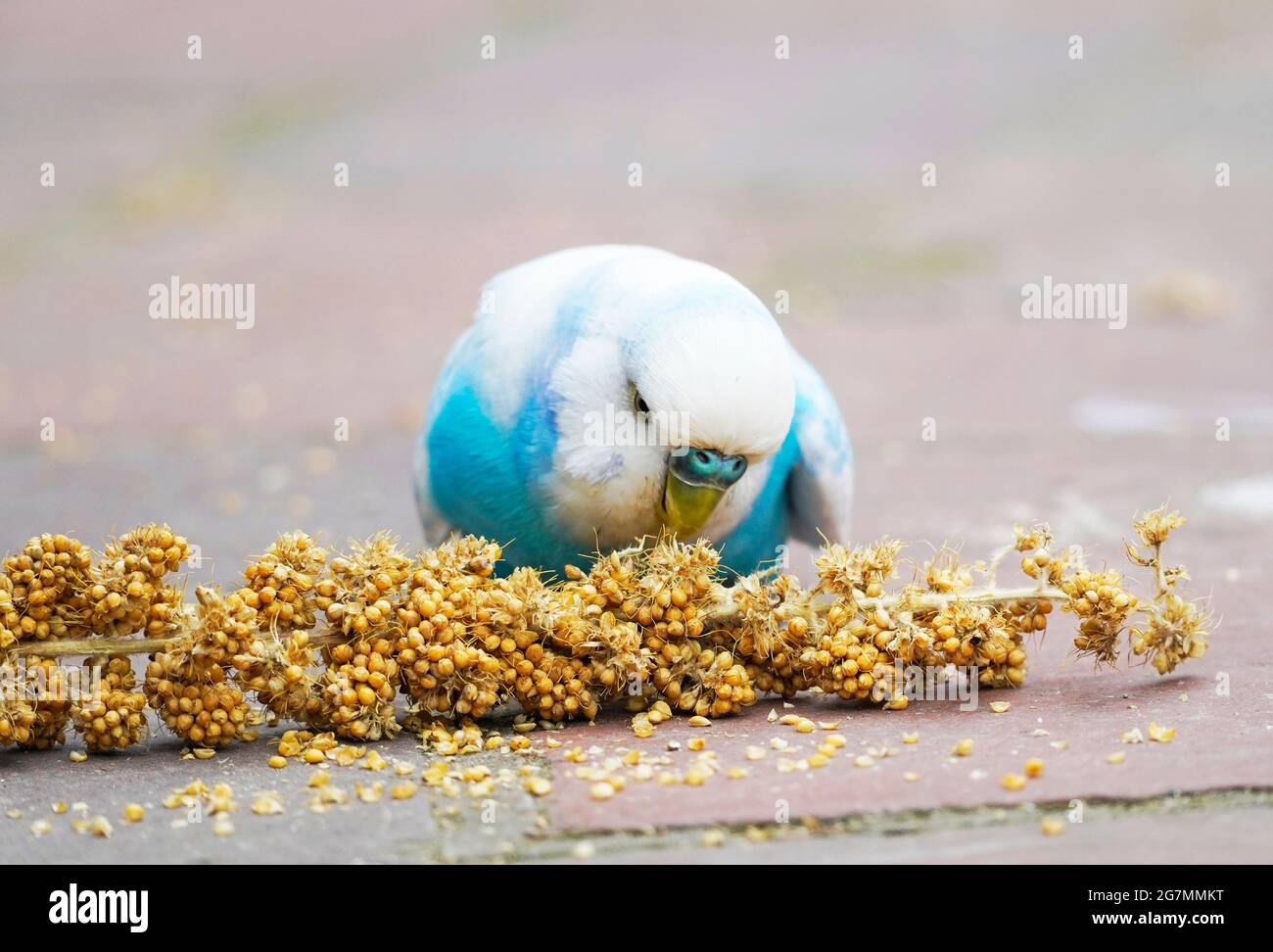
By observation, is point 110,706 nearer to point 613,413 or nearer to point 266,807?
point 266,807

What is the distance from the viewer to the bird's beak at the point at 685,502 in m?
3.29

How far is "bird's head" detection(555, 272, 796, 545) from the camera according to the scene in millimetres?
3121

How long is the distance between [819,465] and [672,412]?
1050 millimetres

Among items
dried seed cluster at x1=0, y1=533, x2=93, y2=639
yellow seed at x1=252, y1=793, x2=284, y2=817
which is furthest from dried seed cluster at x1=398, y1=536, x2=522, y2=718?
dried seed cluster at x1=0, y1=533, x2=93, y2=639

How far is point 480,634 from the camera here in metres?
3.14

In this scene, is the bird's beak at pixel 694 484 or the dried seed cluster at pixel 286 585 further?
the bird's beak at pixel 694 484

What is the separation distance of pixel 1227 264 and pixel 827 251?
2.74m

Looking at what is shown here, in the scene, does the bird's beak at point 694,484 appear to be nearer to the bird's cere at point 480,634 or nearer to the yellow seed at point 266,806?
the bird's cere at point 480,634

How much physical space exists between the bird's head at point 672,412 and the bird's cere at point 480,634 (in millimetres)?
140

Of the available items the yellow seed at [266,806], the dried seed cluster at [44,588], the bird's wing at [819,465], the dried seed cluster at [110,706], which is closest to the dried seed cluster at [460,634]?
the yellow seed at [266,806]

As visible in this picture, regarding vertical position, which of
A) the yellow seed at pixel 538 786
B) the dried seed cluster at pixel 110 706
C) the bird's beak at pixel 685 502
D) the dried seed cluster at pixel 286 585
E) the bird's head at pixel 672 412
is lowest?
the yellow seed at pixel 538 786

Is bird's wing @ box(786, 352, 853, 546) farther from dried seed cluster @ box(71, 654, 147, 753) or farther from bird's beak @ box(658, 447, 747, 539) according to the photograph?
dried seed cluster @ box(71, 654, 147, 753)

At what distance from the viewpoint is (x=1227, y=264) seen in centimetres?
1029
